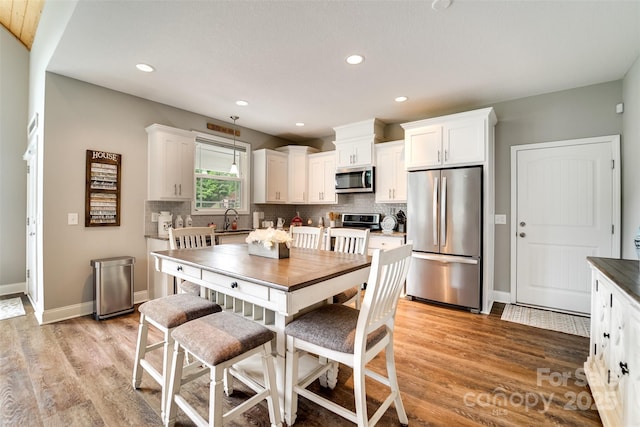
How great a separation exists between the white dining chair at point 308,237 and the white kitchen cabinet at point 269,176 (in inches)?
82.1

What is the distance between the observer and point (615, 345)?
5.03 feet

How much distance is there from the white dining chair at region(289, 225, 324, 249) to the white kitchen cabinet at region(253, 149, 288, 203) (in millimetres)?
2086

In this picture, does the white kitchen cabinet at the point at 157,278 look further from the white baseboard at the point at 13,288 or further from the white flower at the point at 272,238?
the white baseboard at the point at 13,288

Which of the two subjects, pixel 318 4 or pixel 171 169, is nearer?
pixel 318 4

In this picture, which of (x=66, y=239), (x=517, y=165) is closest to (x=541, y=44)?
(x=517, y=165)

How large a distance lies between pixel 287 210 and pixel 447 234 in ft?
10.5

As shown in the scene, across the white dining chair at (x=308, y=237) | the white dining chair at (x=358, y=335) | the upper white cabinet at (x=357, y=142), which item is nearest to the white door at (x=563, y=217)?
the upper white cabinet at (x=357, y=142)

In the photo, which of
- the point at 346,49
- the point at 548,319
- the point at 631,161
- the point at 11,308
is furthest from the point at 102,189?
the point at 631,161

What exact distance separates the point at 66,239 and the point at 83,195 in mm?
515

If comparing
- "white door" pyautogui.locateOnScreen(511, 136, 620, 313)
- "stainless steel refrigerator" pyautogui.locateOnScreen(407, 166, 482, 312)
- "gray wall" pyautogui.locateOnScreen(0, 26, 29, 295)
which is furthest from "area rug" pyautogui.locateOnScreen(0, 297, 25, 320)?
"white door" pyautogui.locateOnScreen(511, 136, 620, 313)

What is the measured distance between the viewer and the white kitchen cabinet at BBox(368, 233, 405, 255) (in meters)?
3.99

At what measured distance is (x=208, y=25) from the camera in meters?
2.22

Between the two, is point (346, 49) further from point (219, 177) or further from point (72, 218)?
point (72, 218)

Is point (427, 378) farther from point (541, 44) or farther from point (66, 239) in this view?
point (66, 239)
